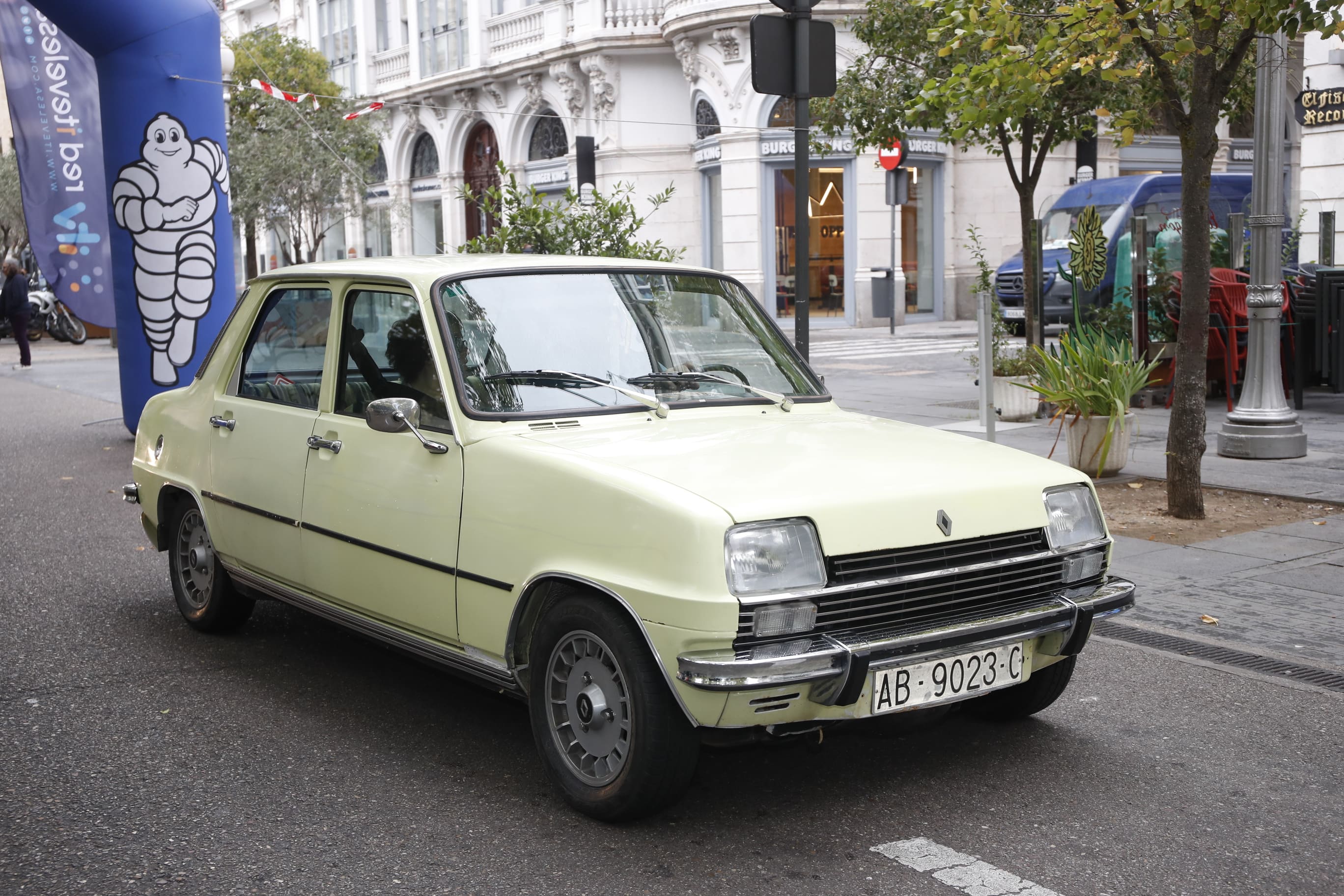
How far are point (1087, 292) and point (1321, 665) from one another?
34.4 feet

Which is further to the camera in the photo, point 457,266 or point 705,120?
point 705,120

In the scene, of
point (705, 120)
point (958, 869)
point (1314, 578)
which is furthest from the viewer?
point (705, 120)

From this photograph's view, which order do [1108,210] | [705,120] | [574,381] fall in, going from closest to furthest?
[574,381] → [1108,210] → [705,120]

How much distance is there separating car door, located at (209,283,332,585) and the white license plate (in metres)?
2.36

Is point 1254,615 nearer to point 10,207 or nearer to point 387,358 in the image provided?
point 387,358

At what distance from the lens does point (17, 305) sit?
2538 cm

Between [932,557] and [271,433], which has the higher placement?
[271,433]

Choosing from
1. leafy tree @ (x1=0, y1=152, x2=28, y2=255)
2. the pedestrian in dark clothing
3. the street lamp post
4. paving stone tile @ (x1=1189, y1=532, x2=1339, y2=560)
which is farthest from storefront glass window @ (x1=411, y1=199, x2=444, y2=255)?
paving stone tile @ (x1=1189, y1=532, x2=1339, y2=560)

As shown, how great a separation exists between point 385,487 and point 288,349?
3.87ft

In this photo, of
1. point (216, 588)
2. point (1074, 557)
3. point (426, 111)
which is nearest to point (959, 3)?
point (1074, 557)

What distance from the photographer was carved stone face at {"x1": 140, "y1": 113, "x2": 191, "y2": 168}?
12469mm

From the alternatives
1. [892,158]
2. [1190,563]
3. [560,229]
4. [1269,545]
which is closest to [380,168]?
[892,158]

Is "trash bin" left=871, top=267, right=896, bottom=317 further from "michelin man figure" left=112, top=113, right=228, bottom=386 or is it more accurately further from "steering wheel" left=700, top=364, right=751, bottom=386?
"steering wheel" left=700, top=364, right=751, bottom=386

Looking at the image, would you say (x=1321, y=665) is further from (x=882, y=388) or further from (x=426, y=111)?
(x=426, y=111)
